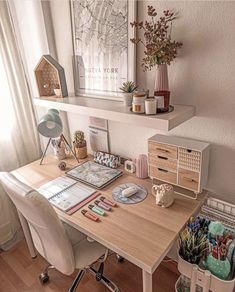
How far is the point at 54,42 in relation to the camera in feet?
5.57

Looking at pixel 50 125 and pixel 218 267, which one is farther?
pixel 50 125

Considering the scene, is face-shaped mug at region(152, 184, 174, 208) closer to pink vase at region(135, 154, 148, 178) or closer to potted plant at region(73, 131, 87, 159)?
pink vase at region(135, 154, 148, 178)

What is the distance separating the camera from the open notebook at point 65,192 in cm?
125

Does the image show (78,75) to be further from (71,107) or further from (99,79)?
(71,107)

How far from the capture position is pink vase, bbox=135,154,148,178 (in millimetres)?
1394

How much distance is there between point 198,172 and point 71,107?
2.64 feet

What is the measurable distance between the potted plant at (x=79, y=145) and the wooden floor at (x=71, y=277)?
2.67ft

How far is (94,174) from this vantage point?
4.92 ft

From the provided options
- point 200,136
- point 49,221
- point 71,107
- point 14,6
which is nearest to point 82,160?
point 71,107

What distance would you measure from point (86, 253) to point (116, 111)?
2.54ft

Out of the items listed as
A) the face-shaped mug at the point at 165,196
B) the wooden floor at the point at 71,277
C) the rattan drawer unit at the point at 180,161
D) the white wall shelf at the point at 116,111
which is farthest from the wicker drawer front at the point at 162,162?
the wooden floor at the point at 71,277

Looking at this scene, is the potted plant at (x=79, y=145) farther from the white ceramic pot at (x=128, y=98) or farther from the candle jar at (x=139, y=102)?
the candle jar at (x=139, y=102)

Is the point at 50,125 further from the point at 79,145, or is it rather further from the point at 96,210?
the point at 96,210

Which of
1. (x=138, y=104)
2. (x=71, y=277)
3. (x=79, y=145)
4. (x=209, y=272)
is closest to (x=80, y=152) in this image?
(x=79, y=145)
